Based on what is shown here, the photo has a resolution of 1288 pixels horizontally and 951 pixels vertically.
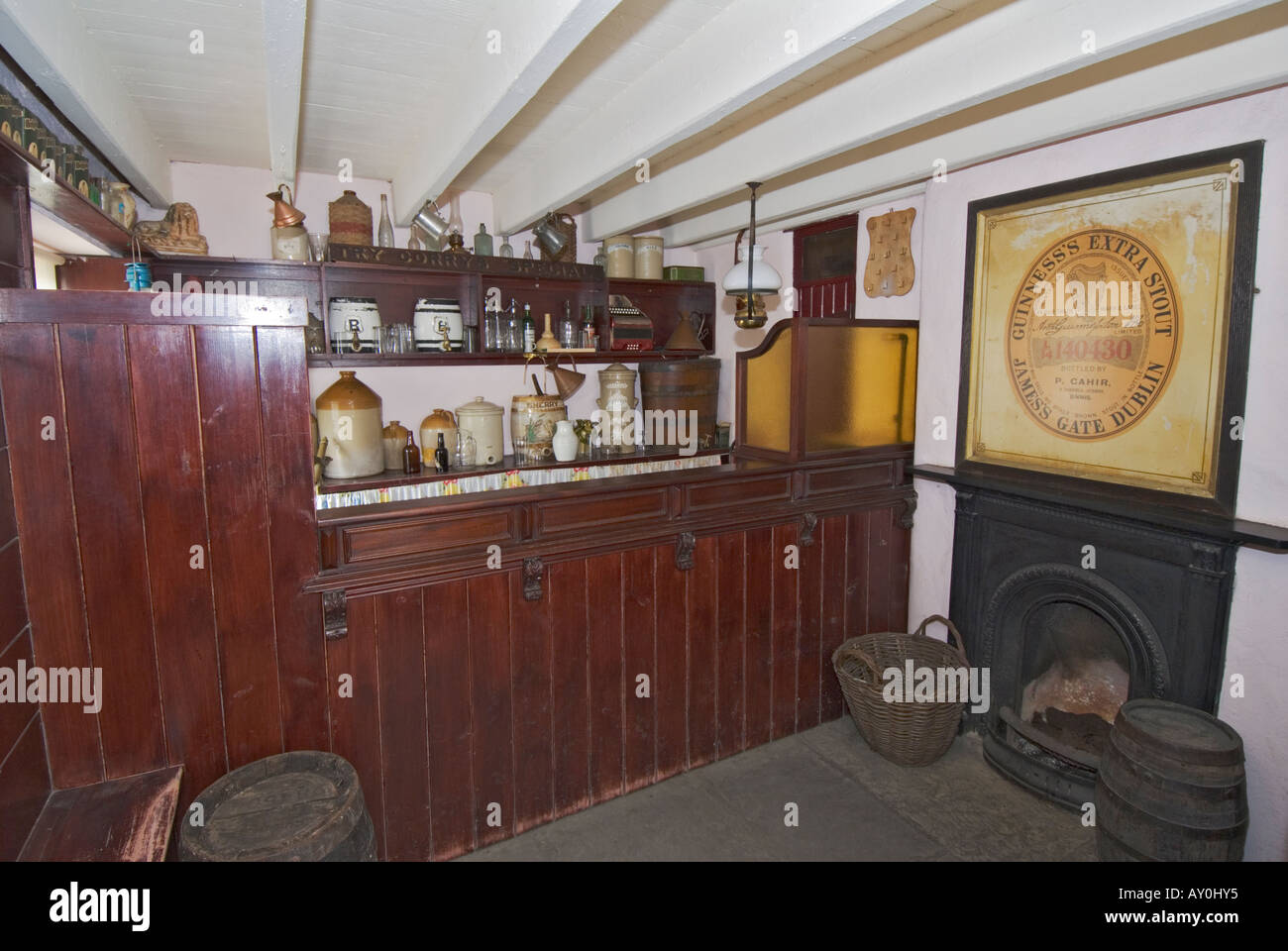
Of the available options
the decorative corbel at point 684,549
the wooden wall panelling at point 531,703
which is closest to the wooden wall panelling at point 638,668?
the decorative corbel at point 684,549

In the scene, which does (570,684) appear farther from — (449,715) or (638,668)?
(449,715)

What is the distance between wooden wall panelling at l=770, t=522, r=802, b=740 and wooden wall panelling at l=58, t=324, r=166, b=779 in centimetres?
245

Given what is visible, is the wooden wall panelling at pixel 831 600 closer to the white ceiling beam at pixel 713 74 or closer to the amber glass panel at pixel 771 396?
the amber glass panel at pixel 771 396

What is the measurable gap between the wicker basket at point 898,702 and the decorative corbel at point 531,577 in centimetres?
154

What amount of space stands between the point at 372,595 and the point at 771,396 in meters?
2.17

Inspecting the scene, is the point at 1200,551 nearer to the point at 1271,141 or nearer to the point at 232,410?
the point at 1271,141

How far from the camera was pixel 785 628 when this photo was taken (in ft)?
Result: 11.1

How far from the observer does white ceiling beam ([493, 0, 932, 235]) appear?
1.76 m

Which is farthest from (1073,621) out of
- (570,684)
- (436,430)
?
(436,430)

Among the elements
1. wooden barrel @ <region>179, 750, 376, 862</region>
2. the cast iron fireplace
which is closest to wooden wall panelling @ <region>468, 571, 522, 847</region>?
wooden barrel @ <region>179, 750, 376, 862</region>

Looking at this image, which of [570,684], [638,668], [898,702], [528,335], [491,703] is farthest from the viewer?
[528,335]

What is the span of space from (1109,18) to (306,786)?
3.05m

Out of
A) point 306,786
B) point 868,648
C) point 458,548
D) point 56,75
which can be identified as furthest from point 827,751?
point 56,75

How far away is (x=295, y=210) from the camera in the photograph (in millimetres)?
3760
